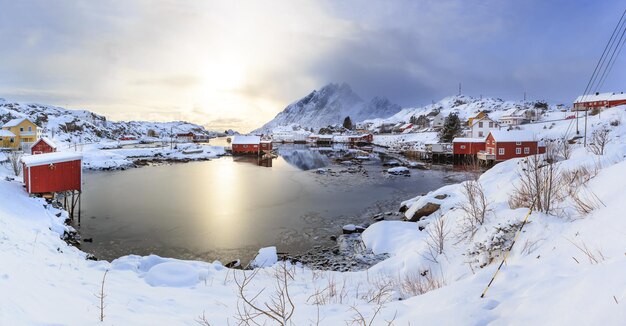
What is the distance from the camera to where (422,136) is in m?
85.8

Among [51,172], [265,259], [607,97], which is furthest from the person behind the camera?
[607,97]

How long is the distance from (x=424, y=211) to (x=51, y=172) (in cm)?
2180

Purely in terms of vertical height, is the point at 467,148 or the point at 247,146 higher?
the point at 247,146

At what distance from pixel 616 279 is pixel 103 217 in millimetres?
23473

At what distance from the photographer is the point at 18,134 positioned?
180 feet

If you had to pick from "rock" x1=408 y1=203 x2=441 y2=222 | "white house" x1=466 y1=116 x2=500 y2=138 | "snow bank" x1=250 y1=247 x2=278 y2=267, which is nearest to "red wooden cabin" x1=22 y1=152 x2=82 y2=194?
"snow bank" x1=250 y1=247 x2=278 y2=267

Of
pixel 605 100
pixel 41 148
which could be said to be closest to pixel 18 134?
pixel 41 148

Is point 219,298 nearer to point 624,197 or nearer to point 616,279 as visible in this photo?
point 616,279

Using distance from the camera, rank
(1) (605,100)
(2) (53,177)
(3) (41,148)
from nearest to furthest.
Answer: (2) (53,177), (3) (41,148), (1) (605,100)

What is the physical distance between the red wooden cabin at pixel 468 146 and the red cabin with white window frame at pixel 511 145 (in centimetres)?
604

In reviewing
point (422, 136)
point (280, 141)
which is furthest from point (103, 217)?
point (280, 141)

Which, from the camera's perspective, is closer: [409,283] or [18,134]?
[409,283]

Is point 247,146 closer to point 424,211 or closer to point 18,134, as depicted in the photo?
point 18,134

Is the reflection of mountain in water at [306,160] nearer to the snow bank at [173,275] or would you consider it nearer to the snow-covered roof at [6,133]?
the snow bank at [173,275]
